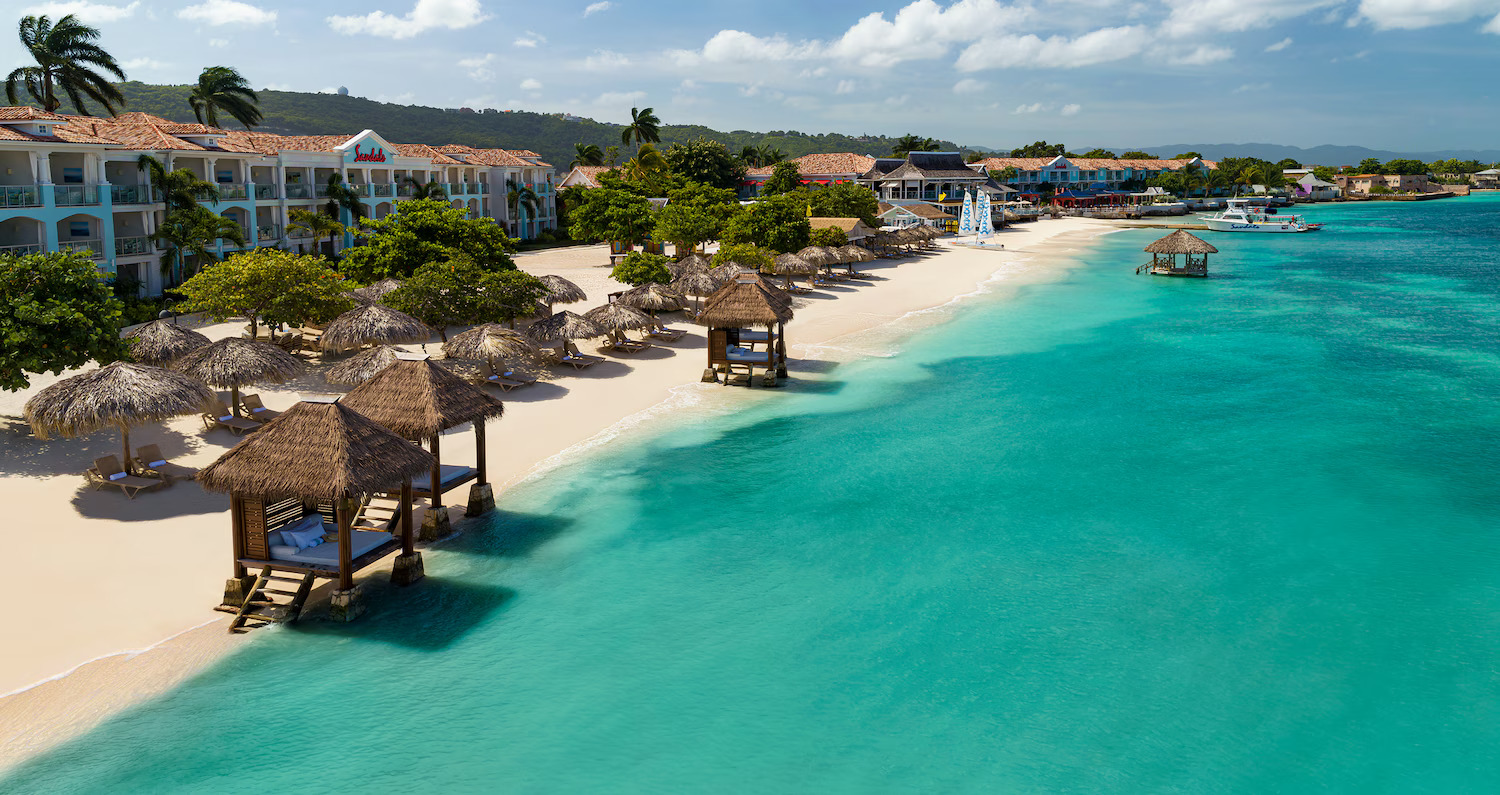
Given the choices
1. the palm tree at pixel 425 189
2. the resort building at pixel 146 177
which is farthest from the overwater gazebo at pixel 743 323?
the palm tree at pixel 425 189

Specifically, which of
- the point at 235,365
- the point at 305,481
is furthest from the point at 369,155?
the point at 305,481

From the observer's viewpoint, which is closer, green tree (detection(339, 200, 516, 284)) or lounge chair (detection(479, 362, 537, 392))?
lounge chair (detection(479, 362, 537, 392))

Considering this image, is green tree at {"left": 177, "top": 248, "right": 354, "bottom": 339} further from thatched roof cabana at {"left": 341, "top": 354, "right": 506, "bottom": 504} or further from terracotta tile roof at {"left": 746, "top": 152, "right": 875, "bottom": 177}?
terracotta tile roof at {"left": 746, "top": 152, "right": 875, "bottom": 177}

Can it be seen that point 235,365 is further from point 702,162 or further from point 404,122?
point 404,122

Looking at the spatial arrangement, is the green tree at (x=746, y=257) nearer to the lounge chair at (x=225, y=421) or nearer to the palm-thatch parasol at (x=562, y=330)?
the palm-thatch parasol at (x=562, y=330)

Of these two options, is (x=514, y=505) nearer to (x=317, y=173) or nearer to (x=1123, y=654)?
(x=1123, y=654)

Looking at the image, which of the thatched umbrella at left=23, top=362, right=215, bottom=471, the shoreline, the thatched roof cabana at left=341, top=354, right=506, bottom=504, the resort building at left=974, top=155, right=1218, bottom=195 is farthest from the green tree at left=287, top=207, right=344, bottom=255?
the resort building at left=974, top=155, right=1218, bottom=195
